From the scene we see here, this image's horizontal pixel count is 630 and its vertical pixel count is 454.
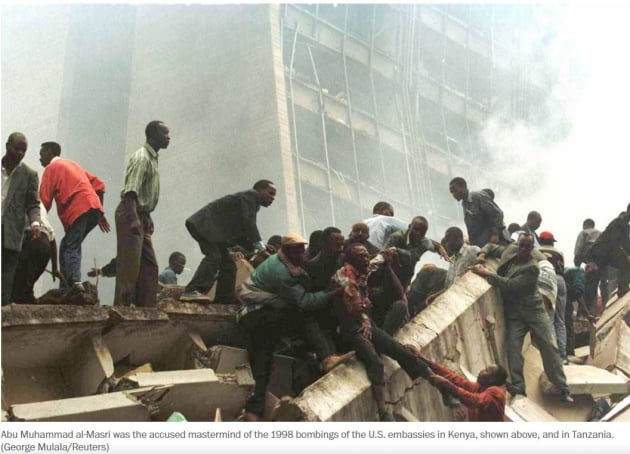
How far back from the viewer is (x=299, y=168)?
2280 centimetres

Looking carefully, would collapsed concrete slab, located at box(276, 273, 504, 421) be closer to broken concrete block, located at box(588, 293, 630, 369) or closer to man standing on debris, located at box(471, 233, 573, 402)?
man standing on debris, located at box(471, 233, 573, 402)

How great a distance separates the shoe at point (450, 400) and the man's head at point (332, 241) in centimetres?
141

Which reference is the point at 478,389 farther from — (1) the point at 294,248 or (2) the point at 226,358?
(2) the point at 226,358

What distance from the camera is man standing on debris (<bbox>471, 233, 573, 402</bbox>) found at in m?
10.3

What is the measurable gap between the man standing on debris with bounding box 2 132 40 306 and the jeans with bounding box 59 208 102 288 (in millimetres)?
346

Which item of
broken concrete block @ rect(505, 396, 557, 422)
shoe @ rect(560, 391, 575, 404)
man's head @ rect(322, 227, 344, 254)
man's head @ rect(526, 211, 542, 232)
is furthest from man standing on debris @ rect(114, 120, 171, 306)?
man's head @ rect(526, 211, 542, 232)

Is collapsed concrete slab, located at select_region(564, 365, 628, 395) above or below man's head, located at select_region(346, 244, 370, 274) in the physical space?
below

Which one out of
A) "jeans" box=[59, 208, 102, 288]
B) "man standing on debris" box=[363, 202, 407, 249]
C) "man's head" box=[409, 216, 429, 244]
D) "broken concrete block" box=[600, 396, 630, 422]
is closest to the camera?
"jeans" box=[59, 208, 102, 288]

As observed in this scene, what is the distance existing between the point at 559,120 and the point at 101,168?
40.6 feet

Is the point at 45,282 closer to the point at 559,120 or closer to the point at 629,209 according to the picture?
the point at 629,209

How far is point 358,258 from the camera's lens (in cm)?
850

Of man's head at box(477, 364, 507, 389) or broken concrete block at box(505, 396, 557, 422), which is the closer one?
man's head at box(477, 364, 507, 389)

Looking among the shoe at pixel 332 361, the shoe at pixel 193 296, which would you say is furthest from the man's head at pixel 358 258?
the shoe at pixel 193 296

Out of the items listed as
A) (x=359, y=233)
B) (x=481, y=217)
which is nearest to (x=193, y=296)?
(x=359, y=233)
